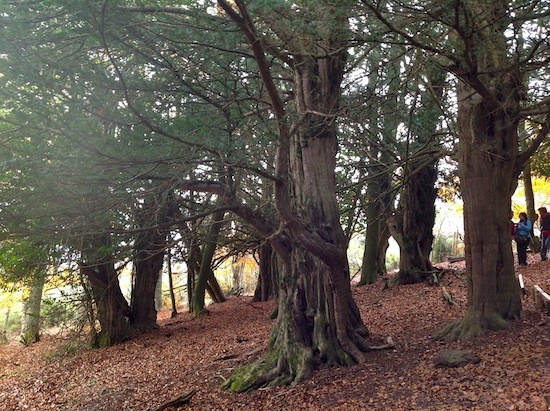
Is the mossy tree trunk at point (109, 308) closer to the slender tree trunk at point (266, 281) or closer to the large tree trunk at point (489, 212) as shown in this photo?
the slender tree trunk at point (266, 281)

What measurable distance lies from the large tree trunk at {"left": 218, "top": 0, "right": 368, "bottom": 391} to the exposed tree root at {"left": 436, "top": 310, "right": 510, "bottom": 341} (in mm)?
1189

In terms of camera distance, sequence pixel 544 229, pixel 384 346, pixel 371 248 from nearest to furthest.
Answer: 1. pixel 384 346
2. pixel 544 229
3. pixel 371 248

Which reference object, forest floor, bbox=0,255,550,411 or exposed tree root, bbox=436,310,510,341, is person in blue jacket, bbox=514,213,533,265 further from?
exposed tree root, bbox=436,310,510,341

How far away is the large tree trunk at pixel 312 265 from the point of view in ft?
19.6

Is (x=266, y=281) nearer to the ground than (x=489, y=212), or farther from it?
nearer to the ground

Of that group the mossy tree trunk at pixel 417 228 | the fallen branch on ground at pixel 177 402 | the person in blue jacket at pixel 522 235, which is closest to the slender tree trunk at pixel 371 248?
the mossy tree trunk at pixel 417 228

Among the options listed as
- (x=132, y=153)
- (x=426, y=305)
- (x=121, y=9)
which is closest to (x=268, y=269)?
(x=426, y=305)

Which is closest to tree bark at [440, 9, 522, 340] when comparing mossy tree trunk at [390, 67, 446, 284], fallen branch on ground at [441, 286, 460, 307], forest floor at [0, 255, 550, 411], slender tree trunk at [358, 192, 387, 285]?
forest floor at [0, 255, 550, 411]

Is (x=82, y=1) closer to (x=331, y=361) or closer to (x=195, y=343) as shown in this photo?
(x=331, y=361)

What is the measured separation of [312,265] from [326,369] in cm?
136

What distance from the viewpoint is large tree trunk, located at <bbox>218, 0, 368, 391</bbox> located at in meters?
5.97

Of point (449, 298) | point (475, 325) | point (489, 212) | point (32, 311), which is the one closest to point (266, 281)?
point (32, 311)

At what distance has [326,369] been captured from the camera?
592cm

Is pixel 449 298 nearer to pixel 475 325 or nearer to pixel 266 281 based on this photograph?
pixel 475 325
